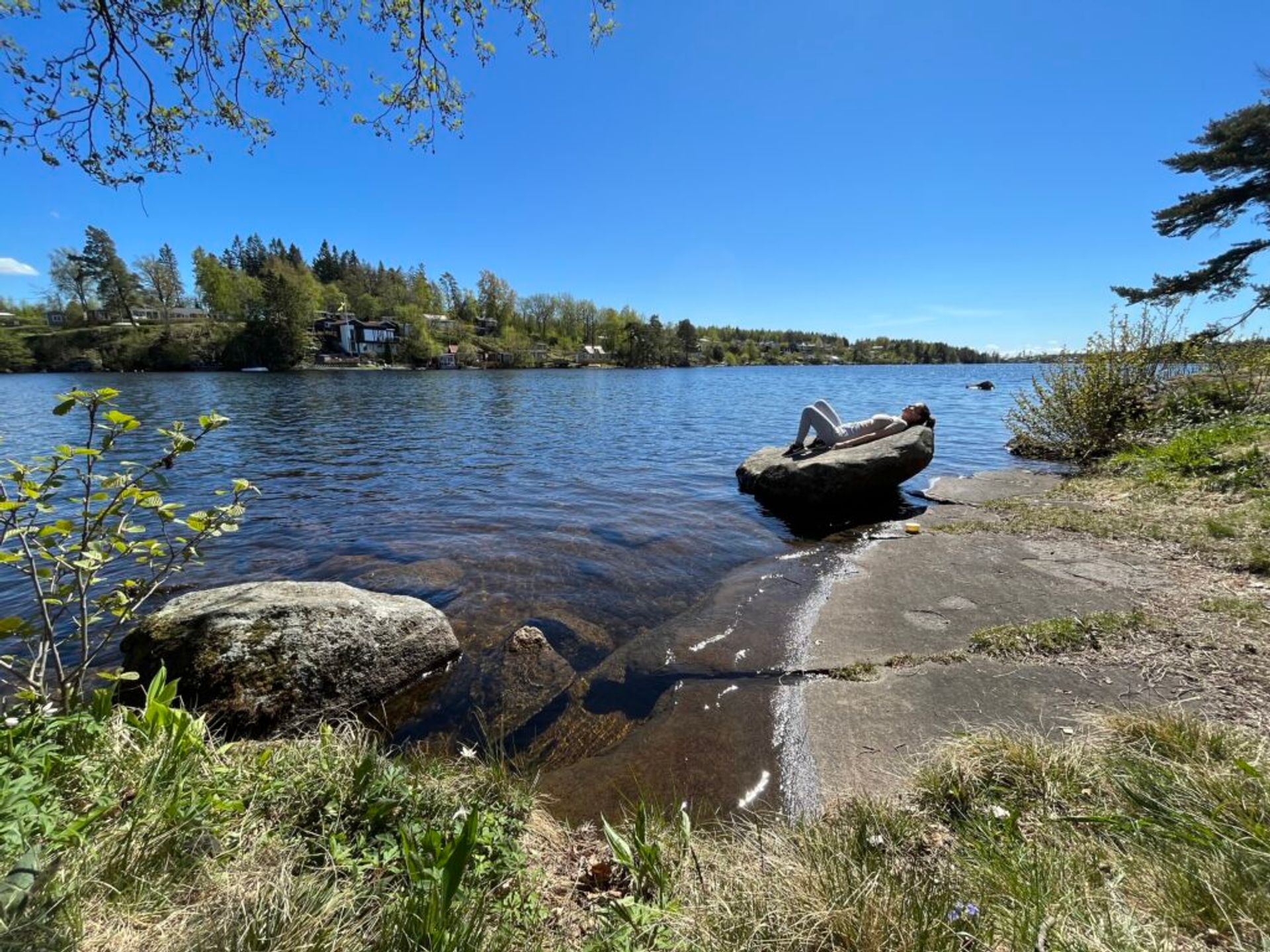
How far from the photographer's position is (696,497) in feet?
41.6

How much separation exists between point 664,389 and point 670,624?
2021 inches

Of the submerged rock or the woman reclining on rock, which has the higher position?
the woman reclining on rock

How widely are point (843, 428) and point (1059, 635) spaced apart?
8.37 meters

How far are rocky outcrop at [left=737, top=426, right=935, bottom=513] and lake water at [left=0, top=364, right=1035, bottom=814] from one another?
76 cm

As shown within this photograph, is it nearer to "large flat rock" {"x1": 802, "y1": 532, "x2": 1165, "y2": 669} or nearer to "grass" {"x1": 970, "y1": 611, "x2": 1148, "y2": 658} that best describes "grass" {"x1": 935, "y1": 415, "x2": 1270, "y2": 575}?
"large flat rock" {"x1": 802, "y1": 532, "x2": 1165, "y2": 669}

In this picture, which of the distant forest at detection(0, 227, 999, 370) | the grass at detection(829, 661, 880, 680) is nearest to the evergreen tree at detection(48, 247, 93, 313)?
the distant forest at detection(0, 227, 999, 370)

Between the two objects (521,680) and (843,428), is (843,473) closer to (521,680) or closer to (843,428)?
(843,428)

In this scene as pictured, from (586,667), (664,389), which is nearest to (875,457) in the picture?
(586,667)

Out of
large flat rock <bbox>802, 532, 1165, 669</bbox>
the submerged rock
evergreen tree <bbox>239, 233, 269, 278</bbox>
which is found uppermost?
evergreen tree <bbox>239, 233, 269, 278</bbox>

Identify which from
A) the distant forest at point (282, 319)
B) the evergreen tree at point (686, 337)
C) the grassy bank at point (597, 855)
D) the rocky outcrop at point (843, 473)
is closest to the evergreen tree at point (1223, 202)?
the rocky outcrop at point (843, 473)

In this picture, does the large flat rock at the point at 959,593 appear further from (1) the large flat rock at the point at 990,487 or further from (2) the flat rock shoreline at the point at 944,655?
(1) the large flat rock at the point at 990,487

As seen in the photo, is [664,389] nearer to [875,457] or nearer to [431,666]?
[875,457]

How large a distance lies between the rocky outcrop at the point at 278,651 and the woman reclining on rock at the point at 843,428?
9.90m

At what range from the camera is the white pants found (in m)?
12.7
